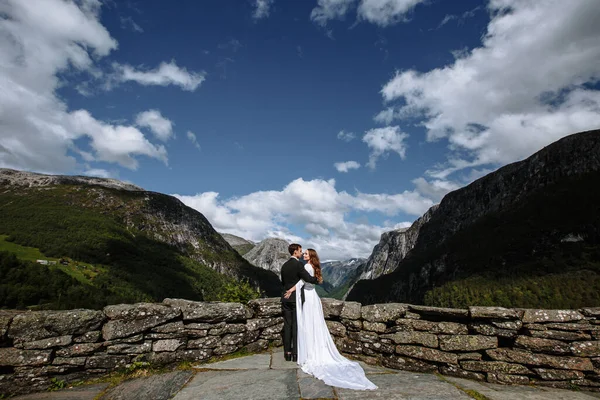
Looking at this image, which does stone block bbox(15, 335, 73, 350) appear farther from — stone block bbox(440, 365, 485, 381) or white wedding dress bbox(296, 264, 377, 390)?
stone block bbox(440, 365, 485, 381)

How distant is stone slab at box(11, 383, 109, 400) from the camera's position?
616 centimetres

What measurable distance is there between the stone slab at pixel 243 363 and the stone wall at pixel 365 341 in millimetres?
412

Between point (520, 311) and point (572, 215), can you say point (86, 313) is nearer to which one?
point (520, 311)

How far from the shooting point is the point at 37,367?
6691 millimetres

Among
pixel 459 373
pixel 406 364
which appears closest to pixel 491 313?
pixel 459 373

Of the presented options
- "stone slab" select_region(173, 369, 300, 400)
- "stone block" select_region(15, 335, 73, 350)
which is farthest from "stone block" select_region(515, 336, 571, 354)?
"stone block" select_region(15, 335, 73, 350)

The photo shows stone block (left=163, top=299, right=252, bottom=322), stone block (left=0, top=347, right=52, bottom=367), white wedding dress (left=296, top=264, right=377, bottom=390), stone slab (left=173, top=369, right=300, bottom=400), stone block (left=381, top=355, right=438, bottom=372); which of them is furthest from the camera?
stone block (left=163, top=299, right=252, bottom=322)

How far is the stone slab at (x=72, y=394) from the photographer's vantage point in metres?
6.16

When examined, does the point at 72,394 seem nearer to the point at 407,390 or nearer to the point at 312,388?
the point at 312,388

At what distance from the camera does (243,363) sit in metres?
8.09

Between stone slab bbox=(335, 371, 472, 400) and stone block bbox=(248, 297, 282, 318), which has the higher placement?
stone block bbox=(248, 297, 282, 318)

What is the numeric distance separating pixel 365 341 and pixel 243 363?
3.38 meters

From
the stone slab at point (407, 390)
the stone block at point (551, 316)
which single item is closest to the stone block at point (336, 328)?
the stone slab at point (407, 390)

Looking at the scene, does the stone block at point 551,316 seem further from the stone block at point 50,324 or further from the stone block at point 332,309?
the stone block at point 50,324
